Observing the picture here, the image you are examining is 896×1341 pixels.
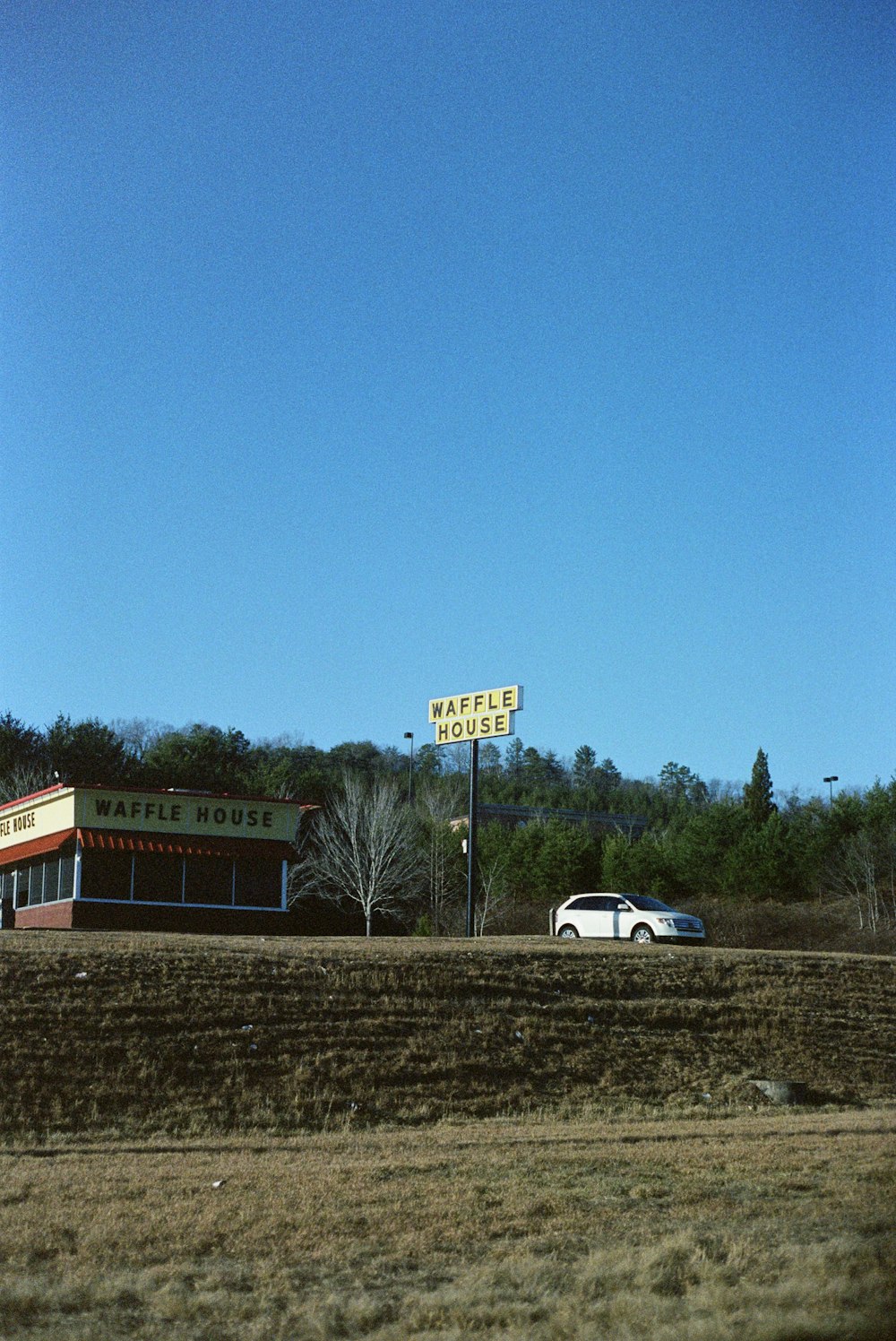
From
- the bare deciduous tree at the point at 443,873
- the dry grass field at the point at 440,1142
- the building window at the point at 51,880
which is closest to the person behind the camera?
the dry grass field at the point at 440,1142

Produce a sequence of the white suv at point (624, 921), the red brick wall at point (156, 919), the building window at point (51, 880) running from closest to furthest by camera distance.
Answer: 1. the white suv at point (624, 921)
2. the red brick wall at point (156, 919)
3. the building window at point (51, 880)

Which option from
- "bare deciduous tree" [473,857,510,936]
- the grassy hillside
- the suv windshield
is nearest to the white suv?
the suv windshield

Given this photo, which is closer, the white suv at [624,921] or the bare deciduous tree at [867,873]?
the white suv at [624,921]

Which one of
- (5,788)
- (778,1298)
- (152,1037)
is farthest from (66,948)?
(5,788)

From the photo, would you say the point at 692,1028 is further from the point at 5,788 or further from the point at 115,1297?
the point at 5,788

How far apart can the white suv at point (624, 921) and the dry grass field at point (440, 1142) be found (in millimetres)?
3260

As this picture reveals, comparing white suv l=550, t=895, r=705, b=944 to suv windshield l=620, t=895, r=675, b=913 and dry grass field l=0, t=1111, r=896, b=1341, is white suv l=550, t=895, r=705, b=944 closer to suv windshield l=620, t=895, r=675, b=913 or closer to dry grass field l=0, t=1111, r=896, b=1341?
suv windshield l=620, t=895, r=675, b=913

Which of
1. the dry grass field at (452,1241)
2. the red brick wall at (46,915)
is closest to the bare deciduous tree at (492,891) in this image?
the red brick wall at (46,915)

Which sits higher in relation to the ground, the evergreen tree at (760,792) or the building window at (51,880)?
the evergreen tree at (760,792)

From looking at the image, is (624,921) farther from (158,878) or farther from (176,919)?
(158,878)

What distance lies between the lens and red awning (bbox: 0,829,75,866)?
122 ft

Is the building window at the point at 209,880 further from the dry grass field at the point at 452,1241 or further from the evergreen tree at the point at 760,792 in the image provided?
the evergreen tree at the point at 760,792

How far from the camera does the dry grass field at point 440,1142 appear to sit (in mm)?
8367

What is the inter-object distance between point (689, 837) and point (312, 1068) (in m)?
45.7
